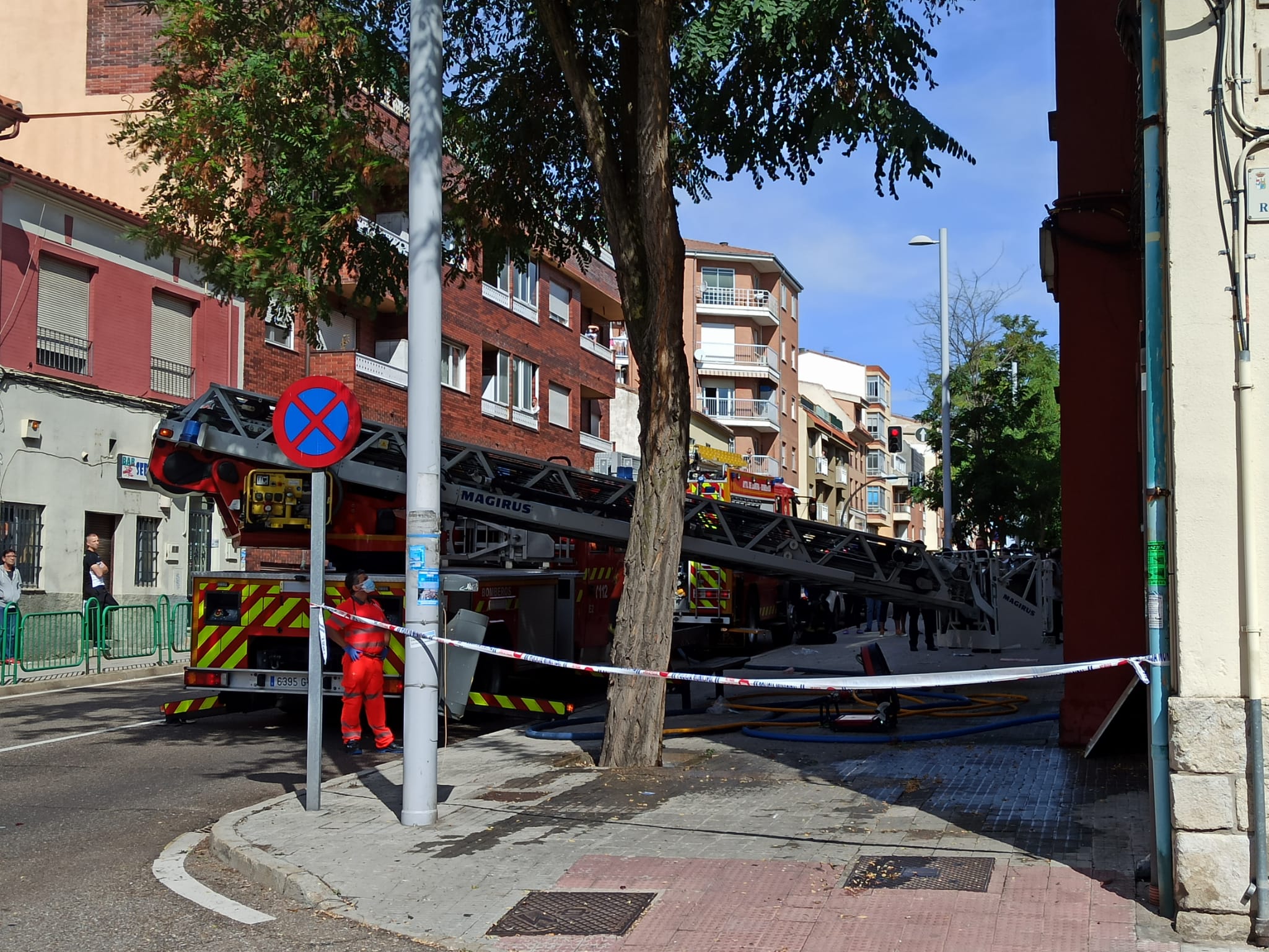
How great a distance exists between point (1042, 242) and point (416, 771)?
6401 millimetres

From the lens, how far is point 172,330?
24.1 metres

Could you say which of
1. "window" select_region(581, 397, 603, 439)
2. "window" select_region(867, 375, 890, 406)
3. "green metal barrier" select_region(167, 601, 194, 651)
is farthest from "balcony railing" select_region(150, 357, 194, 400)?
"window" select_region(867, 375, 890, 406)

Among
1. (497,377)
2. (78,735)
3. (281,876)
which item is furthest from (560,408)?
(281,876)

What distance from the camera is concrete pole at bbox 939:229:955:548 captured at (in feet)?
95.9

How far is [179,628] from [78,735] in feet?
28.3

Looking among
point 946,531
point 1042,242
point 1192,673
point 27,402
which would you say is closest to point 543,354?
point 946,531

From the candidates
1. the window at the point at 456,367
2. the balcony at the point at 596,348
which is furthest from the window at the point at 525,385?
the balcony at the point at 596,348

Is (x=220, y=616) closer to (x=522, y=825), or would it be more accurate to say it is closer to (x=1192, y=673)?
(x=522, y=825)

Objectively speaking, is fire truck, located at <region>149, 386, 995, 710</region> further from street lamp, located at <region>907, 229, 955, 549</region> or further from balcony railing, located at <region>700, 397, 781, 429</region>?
balcony railing, located at <region>700, 397, 781, 429</region>

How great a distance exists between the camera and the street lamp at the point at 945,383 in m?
29.2

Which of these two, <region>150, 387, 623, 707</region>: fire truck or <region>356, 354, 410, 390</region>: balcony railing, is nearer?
<region>150, 387, 623, 707</region>: fire truck

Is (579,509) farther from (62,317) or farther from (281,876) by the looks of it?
(62,317)

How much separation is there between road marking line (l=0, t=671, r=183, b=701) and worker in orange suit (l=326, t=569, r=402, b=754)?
6.65 m

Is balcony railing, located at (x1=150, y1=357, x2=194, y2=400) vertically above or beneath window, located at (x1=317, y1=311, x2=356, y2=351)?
beneath
